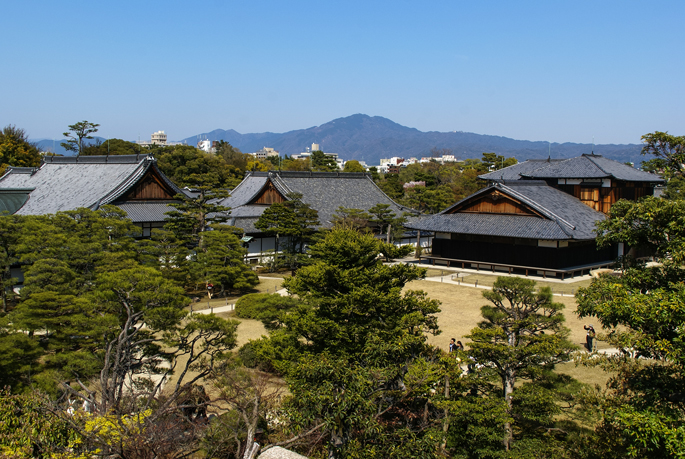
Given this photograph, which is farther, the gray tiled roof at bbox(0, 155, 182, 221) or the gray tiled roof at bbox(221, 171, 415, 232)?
the gray tiled roof at bbox(221, 171, 415, 232)

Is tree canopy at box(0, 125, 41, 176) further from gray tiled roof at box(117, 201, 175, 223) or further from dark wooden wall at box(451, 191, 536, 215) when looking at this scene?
dark wooden wall at box(451, 191, 536, 215)

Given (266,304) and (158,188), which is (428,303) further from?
(158,188)

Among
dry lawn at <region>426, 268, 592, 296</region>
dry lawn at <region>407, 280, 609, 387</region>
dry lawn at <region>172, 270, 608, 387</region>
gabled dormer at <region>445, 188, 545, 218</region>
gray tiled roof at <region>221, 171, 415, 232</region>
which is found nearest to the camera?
dry lawn at <region>407, 280, 609, 387</region>

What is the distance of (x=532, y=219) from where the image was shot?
2866 cm

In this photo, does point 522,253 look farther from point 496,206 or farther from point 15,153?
point 15,153

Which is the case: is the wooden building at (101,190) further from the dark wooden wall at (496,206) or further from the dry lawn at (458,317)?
the dark wooden wall at (496,206)

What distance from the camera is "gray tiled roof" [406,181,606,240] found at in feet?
89.6

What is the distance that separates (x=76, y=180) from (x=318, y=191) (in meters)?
16.6

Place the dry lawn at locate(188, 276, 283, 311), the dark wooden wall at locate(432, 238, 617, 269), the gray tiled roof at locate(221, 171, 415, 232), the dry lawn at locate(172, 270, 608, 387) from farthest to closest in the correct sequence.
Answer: the gray tiled roof at locate(221, 171, 415, 232) < the dark wooden wall at locate(432, 238, 617, 269) < the dry lawn at locate(188, 276, 283, 311) < the dry lawn at locate(172, 270, 608, 387)

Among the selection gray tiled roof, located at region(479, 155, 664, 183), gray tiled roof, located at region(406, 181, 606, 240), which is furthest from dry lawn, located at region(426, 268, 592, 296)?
gray tiled roof, located at region(479, 155, 664, 183)

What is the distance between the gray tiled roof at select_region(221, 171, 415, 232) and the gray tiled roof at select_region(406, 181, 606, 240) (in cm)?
745

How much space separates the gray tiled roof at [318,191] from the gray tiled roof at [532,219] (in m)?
7.45

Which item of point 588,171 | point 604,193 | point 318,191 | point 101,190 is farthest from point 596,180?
point 101,190

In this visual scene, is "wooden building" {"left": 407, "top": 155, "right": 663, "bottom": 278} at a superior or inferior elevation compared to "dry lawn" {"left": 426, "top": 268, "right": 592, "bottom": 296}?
superior
